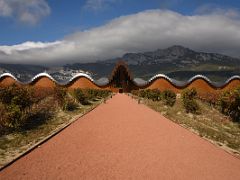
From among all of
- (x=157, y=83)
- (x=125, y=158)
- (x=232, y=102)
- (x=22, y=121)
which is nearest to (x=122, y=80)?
(x=157, y=83)

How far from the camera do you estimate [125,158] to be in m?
11.1

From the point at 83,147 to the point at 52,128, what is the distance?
4.55 meters

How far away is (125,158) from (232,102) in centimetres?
1703

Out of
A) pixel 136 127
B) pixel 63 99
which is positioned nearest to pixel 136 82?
pixel 63 99

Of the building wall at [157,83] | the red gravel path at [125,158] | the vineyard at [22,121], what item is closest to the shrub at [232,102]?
the red gravel path at [125,158]

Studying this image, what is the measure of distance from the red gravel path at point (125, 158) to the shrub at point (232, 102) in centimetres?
1033

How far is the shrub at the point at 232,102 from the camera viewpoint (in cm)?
2470

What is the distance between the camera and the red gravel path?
939 cm

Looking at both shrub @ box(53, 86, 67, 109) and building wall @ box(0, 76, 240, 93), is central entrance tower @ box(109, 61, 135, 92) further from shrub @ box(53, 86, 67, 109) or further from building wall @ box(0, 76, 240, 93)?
shrub @ box(53, 86, 67, 109)

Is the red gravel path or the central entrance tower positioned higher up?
the red gravel path

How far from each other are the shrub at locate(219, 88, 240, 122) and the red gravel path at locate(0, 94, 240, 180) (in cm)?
1033

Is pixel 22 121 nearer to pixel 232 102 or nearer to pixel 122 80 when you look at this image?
pixel 232 102

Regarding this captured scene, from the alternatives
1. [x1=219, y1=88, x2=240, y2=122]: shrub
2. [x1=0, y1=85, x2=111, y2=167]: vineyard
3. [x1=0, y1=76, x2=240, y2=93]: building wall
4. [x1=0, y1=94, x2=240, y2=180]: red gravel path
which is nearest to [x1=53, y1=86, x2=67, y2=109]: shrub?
[x1=0, y1=85, x2=111, y2=167]: vineyard

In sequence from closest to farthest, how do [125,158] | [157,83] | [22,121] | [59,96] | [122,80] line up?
[125,158]
[22,121]
[59,96]
[157,83]
[122,80]
